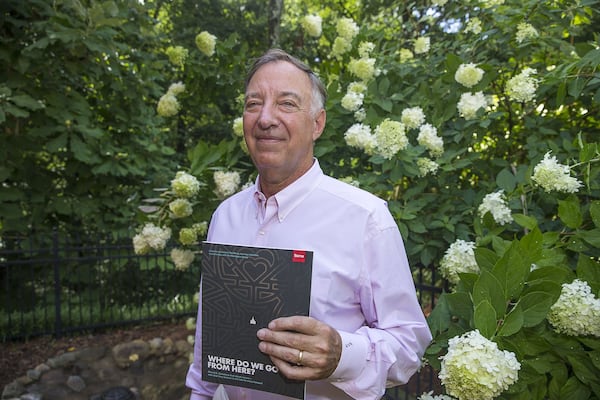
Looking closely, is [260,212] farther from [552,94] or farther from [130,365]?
[130,365]

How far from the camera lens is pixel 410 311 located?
140 centimetres

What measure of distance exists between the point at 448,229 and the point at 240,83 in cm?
197

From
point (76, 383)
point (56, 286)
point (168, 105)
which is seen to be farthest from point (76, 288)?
point (168, 105)

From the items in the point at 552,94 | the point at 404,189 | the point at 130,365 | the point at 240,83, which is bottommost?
the point at 130,365

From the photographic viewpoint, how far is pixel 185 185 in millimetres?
2590

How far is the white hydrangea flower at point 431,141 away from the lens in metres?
2.27

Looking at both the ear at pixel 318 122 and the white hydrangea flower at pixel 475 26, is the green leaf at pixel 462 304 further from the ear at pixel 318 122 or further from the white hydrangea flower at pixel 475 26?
the white hydrangea flower at pixel 475 26

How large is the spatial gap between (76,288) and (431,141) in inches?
247

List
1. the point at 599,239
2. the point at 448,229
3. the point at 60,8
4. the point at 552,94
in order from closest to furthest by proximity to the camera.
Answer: the point at 599,239
the point at 448,229
the point at 552,94
the point at 60,8

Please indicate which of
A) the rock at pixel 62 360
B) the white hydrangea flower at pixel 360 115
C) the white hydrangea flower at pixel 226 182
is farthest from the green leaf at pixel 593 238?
the rock at pixel 62 360

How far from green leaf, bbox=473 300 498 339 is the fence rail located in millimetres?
4994

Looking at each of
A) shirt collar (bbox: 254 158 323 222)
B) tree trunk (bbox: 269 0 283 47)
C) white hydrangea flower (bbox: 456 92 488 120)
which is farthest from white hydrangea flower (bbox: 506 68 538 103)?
tree trunk (bbox: 269 0 283 47)

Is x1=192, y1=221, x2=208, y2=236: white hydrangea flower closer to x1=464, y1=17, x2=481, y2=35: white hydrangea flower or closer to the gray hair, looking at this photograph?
the gray hair

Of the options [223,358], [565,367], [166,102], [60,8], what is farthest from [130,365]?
[565,367]
